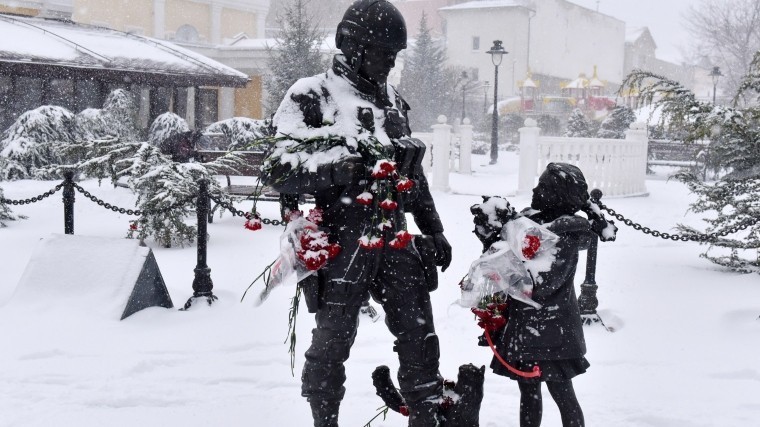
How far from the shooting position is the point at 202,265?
19.4 feet

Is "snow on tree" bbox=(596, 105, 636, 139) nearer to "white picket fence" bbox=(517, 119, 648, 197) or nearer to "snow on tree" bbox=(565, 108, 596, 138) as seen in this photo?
"snow on tree" bbox=(565, 108, 596, 138)

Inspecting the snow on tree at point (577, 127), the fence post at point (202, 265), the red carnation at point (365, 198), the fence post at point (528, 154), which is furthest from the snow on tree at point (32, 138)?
the snow on tree at point (577, 127)

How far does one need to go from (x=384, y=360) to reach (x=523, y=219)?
2066 mm

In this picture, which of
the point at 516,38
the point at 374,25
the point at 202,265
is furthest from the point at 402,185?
the point at 516,38

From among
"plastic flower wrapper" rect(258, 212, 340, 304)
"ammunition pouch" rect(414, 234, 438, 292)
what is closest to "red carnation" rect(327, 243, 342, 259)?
"plastic flower wrapper" rect(258, 212, 340, 304)

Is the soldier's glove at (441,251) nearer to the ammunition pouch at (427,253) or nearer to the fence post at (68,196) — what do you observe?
the ammunition pouch at (427,253)

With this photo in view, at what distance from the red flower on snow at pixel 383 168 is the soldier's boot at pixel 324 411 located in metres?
1.04

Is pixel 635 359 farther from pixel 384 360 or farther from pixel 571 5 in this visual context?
pixel 571 5

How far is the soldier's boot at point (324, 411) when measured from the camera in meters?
3.00

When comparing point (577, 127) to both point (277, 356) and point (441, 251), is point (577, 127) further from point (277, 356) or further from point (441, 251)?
point (441, 251)

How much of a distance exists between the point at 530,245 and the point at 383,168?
0.73 meters

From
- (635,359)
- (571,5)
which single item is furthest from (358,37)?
(571,5)

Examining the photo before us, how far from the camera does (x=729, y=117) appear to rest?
20.3 feet

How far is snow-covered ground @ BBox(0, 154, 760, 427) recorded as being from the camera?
3.90 metres
